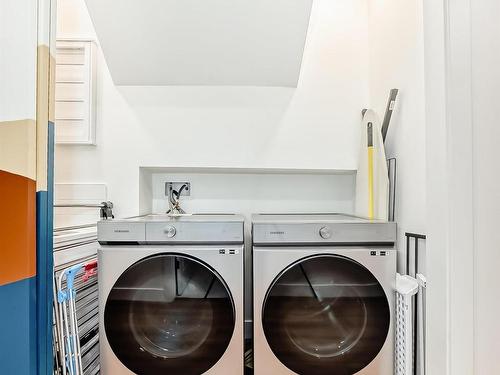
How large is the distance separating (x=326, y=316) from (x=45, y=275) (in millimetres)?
1191

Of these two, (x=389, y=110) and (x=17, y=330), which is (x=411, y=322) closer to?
(x=389, y=110)

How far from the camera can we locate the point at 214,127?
2064mm

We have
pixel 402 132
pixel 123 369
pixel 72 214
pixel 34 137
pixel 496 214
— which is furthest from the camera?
pixel 72 214

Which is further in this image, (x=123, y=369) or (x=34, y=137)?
(x=123, y=369)

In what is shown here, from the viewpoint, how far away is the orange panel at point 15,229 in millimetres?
1044

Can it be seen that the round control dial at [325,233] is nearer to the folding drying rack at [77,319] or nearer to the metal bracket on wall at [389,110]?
the metal bracket on wall at [389,110]

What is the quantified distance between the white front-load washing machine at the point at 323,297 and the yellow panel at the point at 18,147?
0.95m

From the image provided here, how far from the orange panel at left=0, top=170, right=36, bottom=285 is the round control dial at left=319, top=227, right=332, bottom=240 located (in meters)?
1.17

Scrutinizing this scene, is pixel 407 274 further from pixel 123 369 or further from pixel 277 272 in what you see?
pixel 123 369

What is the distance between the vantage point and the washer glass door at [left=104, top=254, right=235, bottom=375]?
146cm

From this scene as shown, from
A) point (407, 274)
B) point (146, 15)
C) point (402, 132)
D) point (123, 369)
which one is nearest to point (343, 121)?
point (402, 132)

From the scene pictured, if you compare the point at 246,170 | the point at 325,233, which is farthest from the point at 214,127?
the point at 325,233

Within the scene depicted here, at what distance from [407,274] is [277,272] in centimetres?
62

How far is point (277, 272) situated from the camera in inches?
58.1
